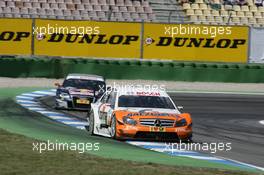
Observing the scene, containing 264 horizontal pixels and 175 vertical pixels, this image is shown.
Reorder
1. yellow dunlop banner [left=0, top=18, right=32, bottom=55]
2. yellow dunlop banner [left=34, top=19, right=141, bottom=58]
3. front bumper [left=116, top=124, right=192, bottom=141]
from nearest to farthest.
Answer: front bumper [left=116, top=124, right=192, bottom=141]
yellow dunlop banner [left=0, top=18, right=32, bottom=55]
yellow dunlop banner [left=34, top=19, right=141, bottom=58]

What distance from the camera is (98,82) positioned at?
89.0ft

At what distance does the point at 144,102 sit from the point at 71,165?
Answer: 19.4ft

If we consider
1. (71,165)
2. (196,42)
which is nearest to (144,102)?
(71,165)

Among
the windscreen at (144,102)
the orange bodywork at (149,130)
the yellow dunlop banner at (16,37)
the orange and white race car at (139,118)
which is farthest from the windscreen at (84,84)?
the yellow dunlop banner at (16,37)

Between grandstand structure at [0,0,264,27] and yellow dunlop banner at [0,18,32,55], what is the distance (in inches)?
118

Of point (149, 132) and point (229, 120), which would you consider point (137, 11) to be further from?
point (149, 132)

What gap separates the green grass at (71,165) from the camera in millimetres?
12742

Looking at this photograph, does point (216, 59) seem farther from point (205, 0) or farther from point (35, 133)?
point (35, 133)

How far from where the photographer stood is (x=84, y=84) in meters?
26.6

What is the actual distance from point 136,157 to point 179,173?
230 centimetres

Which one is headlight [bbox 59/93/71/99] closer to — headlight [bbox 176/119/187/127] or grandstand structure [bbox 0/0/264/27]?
headlight [bbox 176/119/187/127]

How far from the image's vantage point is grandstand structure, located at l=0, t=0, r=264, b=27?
1668 inches

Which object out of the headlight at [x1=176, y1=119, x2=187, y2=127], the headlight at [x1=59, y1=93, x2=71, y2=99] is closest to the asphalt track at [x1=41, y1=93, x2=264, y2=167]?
the headlight at [x1=59, y1=93, x2=71, y2=99]

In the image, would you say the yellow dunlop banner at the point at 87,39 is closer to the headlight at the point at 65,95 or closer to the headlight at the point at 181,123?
the headlight at the point at 65,95
